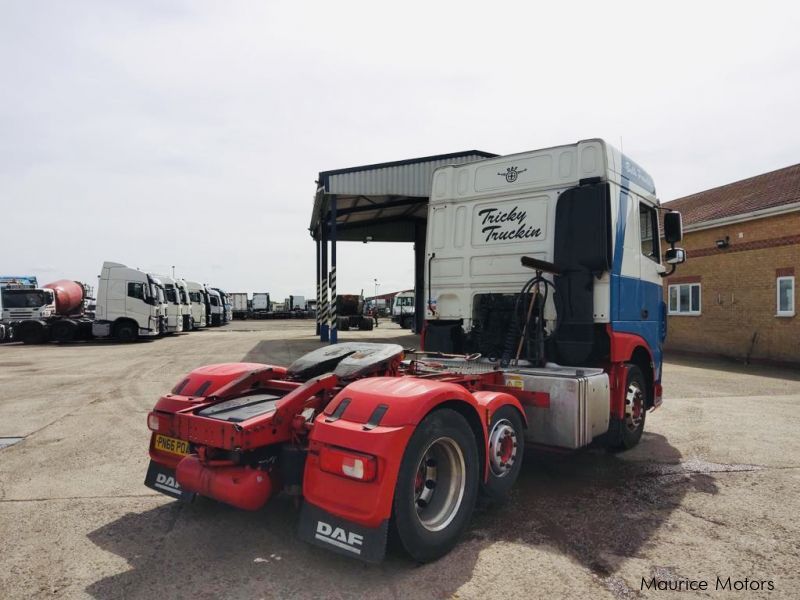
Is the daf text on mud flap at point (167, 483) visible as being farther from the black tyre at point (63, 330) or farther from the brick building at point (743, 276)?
the black tyre at point (63, 330)

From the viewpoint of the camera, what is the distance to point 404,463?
118 inches

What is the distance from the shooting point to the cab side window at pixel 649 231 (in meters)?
5.98

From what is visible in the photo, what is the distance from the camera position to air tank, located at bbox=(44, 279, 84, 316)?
26159 mm

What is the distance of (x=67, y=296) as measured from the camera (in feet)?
88.4

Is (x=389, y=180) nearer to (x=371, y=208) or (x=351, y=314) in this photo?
(x=371, y=208)

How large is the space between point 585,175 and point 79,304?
29.9m

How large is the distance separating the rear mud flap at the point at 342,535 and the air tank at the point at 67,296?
2794 cm

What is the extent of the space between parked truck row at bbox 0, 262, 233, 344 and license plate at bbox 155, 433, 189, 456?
20.9 meters

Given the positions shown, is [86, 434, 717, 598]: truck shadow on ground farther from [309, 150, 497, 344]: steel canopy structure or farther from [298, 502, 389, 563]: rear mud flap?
[309, 150, 497, 344]: steel canopy structure

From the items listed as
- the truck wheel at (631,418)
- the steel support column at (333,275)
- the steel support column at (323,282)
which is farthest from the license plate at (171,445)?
the steel support column at (323,282)

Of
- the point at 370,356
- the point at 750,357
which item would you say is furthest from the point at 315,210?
the point at 370,356

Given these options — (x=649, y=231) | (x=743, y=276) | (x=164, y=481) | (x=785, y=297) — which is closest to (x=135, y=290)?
(x=164, y=481)

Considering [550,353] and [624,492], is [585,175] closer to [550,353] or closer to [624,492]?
[550,353]

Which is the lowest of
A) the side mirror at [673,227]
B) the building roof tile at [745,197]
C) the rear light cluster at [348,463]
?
the rear light cluster at [348,463]
